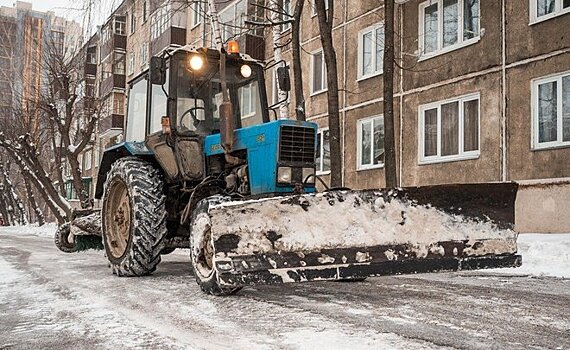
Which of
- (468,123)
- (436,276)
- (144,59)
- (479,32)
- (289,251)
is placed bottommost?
(436,276)

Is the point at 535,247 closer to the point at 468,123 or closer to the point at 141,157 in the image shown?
the point at 468,123

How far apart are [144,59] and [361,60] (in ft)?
69.6

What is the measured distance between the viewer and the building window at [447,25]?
553 inches

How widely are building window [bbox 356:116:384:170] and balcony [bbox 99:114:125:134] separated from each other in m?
18.4

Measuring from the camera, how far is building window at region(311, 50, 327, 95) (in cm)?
1978

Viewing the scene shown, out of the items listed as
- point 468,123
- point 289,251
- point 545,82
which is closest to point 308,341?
point 289,251

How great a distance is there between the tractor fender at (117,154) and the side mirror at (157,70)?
906 mm

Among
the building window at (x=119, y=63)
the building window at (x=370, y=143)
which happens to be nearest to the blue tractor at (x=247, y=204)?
the building window at (x=370, y=143)

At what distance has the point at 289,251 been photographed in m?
4.36

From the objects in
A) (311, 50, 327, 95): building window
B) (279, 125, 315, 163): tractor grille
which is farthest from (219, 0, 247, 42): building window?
(279, 125, 315, 163): tractor grille

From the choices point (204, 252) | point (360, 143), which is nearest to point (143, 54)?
point (360, 143)

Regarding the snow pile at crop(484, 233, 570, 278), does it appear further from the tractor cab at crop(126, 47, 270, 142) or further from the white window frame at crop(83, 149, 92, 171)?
the white window frame at crop(83, 149, 92, 171)

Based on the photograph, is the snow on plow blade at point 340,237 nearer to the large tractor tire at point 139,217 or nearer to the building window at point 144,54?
the large tractor tire at point 139,217

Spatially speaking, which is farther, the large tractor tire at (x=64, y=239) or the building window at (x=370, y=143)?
the building window at (x=370, y=143)
